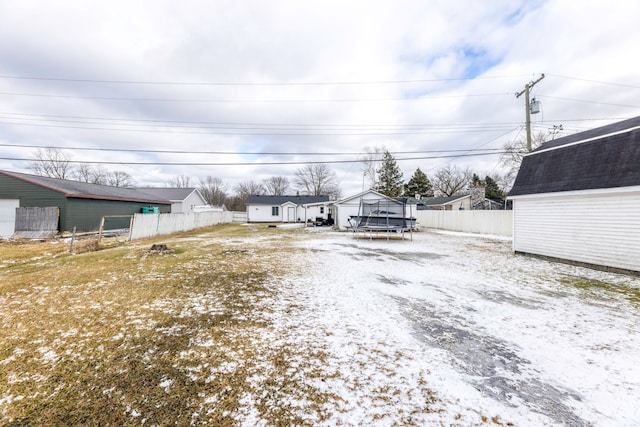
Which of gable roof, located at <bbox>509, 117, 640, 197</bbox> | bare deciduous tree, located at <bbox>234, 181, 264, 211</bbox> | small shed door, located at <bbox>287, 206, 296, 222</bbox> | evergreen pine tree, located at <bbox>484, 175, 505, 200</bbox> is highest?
bare deciduous tree, located at <bbox>234, 181, 264, 211</bbox>

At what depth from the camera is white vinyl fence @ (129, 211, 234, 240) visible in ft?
42.2

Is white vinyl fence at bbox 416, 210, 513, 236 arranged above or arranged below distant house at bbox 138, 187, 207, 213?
below

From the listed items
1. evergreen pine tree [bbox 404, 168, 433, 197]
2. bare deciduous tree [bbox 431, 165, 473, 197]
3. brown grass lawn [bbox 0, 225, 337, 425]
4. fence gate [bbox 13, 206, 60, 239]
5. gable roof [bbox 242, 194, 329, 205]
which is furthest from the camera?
bare deciduous tree [bbox 431, 165, 473, 197]

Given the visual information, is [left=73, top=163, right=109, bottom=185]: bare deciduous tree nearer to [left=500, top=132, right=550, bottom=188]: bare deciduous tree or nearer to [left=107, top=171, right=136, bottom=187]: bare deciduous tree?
[left=107, top=171, right=136, bottom=187]: bare deciduous tree

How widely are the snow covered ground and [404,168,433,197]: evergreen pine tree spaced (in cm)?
3333

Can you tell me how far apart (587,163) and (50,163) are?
51.1 meters

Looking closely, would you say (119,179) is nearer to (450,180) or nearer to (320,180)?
(320,180)

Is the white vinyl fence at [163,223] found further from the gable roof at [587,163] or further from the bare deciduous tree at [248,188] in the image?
the bare deciduous tree at [248,188]

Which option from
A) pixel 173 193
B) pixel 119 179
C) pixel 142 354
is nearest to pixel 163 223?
pixel 142 354

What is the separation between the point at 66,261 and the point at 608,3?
18.8m

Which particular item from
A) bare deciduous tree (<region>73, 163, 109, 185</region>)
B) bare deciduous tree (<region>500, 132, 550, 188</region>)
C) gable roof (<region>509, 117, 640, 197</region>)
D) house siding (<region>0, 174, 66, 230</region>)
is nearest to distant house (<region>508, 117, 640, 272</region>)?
gable roof (<region>509, 117, 640, 197</region>)

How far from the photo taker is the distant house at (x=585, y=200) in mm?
6254

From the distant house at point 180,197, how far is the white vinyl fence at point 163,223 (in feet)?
22.5

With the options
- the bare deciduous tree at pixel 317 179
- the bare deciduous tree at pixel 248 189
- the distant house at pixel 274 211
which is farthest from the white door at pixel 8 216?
the bare deciduous tree at pixel 248 189
